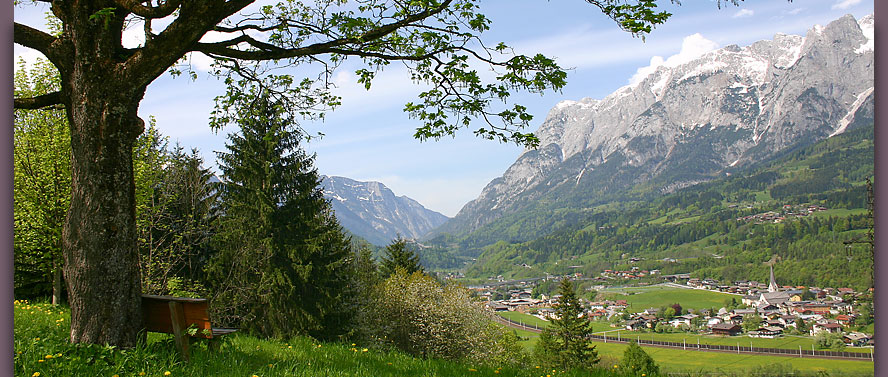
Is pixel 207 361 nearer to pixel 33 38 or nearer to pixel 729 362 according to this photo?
pixel 33 38

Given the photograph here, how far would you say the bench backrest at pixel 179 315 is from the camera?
6.08 m

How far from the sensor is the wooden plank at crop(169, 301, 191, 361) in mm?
5898

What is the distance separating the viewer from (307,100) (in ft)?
29.3

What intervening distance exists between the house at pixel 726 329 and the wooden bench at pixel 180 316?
5495 inches

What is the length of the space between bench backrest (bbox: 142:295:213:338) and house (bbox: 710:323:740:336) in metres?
140

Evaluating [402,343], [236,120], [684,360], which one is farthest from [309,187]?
[684,360]

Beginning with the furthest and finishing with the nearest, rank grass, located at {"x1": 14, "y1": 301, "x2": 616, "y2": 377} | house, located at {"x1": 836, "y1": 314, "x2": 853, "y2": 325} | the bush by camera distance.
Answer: house, located at {"x1": 836, "y1": 314, "x2": 853, "y2": 325}
the bush
grass, located at {"x1": 14, "y1": 301, "x2": 616, "y2": 377}

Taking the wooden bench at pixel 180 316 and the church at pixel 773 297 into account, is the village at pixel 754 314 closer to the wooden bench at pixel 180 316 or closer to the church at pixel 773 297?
the church at pixel 773 297

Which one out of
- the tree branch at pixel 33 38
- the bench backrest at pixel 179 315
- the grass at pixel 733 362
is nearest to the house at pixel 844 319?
the grass at pixel 733 362

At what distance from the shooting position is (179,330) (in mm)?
5934

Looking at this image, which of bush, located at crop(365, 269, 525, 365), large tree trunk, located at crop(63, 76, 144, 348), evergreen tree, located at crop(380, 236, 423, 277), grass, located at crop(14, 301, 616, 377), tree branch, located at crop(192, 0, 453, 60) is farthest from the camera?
evergreen tree, located at crop(380, 236, 423, 277)

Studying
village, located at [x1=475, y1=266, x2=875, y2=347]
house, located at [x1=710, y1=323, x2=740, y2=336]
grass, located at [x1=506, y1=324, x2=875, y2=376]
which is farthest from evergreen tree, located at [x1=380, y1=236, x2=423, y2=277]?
house, located at [x1=710, y1=323, x2=740, y2=336]

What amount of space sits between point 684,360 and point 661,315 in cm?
5199

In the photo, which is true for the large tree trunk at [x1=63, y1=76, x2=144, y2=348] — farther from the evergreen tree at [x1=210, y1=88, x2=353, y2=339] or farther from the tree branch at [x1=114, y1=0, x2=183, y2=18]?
the evergreen tree at [x1=210, y1=88, x2=353, y2=339]
